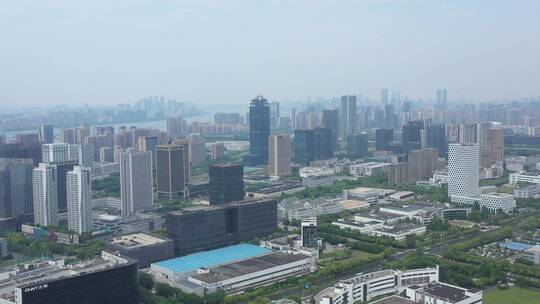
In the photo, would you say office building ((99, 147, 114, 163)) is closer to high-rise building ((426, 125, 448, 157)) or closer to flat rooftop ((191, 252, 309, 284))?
high-rise building ((426, 125, 448, 157))

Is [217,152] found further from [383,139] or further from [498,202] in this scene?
[498,202]

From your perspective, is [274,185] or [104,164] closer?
[274,185]

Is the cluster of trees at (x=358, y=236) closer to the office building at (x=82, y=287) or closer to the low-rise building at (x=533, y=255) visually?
the low-rise building at (x=533, y=255)

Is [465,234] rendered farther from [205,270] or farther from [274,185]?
[274,185]

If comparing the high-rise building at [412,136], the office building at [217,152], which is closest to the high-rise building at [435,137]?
the high-rise building at [412,136]

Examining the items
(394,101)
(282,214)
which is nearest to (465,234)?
(282,214)

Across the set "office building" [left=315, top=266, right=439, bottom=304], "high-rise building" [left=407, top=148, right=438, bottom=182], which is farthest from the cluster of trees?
"high-rise building" [left=407, top=148, right=438, bottom=182]
